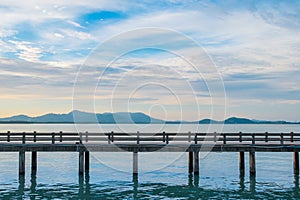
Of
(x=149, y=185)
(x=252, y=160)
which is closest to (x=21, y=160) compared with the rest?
(x=149, y=185)

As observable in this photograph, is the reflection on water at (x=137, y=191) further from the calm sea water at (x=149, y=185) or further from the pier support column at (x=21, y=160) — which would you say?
the pier support column at (x=21, y=160)

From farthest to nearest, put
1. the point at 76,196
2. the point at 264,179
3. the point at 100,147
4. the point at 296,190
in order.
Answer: the point at 264,179 → the point at 100,147 → the point at 296,190 → the point at 76,196

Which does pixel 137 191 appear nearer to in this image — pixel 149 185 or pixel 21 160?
pixel 149 185

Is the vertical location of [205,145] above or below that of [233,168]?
above

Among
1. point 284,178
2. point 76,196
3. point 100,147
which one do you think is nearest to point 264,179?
point 284,178

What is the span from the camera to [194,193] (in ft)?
85.1

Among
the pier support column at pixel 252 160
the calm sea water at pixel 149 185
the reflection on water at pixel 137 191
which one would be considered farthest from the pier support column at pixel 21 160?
the pier support column at pixel 252 160

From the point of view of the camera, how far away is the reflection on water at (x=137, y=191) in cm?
2492

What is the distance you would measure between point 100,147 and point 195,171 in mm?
7500

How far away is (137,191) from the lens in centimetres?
2628

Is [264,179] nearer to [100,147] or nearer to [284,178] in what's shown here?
[284,178]

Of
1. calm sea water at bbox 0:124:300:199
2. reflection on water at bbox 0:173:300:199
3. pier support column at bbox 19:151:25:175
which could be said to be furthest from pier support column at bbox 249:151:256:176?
pier support column at bbox 19:151:25:175

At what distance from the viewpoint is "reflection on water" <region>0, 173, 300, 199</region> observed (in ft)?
81.8

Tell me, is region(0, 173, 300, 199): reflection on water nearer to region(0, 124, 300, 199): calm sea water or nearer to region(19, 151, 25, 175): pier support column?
region(0, 124, 300, 199): calm sea water
